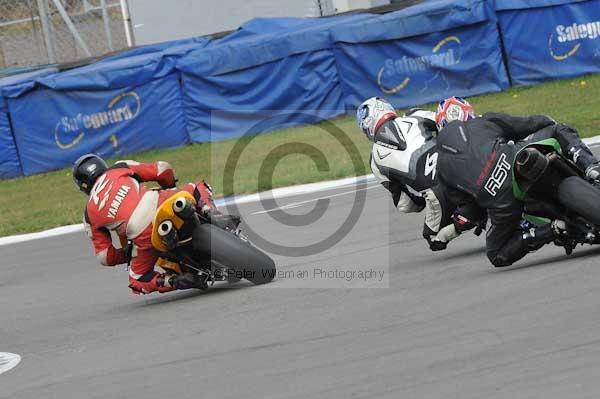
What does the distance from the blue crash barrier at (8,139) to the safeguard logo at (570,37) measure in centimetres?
949

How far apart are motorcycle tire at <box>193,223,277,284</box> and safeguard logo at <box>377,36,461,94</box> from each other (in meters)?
12.8

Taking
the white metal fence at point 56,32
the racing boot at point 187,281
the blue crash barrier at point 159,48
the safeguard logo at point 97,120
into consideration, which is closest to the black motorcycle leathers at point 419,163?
the racing boot at point 187,281

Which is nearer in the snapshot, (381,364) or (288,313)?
(381,364)

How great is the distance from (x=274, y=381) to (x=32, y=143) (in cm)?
1609

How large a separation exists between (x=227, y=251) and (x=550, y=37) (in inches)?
543

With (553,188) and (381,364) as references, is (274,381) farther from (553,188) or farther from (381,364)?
(553,188)

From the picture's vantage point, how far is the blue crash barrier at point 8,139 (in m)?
20.7

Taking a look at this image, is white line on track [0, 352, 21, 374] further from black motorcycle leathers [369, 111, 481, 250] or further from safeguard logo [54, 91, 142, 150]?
safeguard logo [54, 91, 142, 150]

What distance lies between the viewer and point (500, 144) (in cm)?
729

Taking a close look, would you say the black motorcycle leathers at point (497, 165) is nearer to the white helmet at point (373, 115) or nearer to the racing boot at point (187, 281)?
the white helmet at point (373, 115)

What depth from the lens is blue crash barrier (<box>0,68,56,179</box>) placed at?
67.9 ft

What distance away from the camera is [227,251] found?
8.52m

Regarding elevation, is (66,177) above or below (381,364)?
below

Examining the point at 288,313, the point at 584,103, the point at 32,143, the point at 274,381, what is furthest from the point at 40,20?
the point at 274,381
